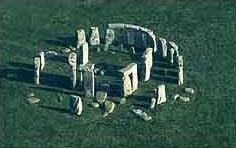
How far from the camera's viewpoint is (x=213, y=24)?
253ft

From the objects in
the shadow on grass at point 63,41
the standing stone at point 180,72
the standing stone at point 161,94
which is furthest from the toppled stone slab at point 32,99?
the standing stone at point 180,72

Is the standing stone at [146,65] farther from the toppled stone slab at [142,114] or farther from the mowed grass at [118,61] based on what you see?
the toppled stone slab at [142,114]

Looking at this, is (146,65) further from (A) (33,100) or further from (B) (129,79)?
(A) (33,100)

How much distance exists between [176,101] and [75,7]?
635 inches

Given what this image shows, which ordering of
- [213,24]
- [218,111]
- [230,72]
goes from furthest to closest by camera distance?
[213,24], [230,72], [218,111]

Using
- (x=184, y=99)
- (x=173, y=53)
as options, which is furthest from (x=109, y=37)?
(x=184, y=99)

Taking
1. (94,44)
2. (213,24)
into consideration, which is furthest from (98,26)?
(213,24)

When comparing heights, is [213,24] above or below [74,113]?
above

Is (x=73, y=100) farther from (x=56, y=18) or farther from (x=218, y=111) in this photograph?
(x=56, y=18)

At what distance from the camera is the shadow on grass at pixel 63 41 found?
75.3m

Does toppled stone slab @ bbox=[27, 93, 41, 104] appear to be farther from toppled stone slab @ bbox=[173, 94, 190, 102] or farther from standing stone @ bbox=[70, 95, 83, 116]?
toppled stone slab @ bbox=[173, 94, 190, 102]

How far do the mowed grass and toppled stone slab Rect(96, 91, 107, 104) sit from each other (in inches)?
27.9

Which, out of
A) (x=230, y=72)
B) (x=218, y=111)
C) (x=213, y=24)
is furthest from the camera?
(x=213, y=24)

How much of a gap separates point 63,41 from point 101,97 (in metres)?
9.30
